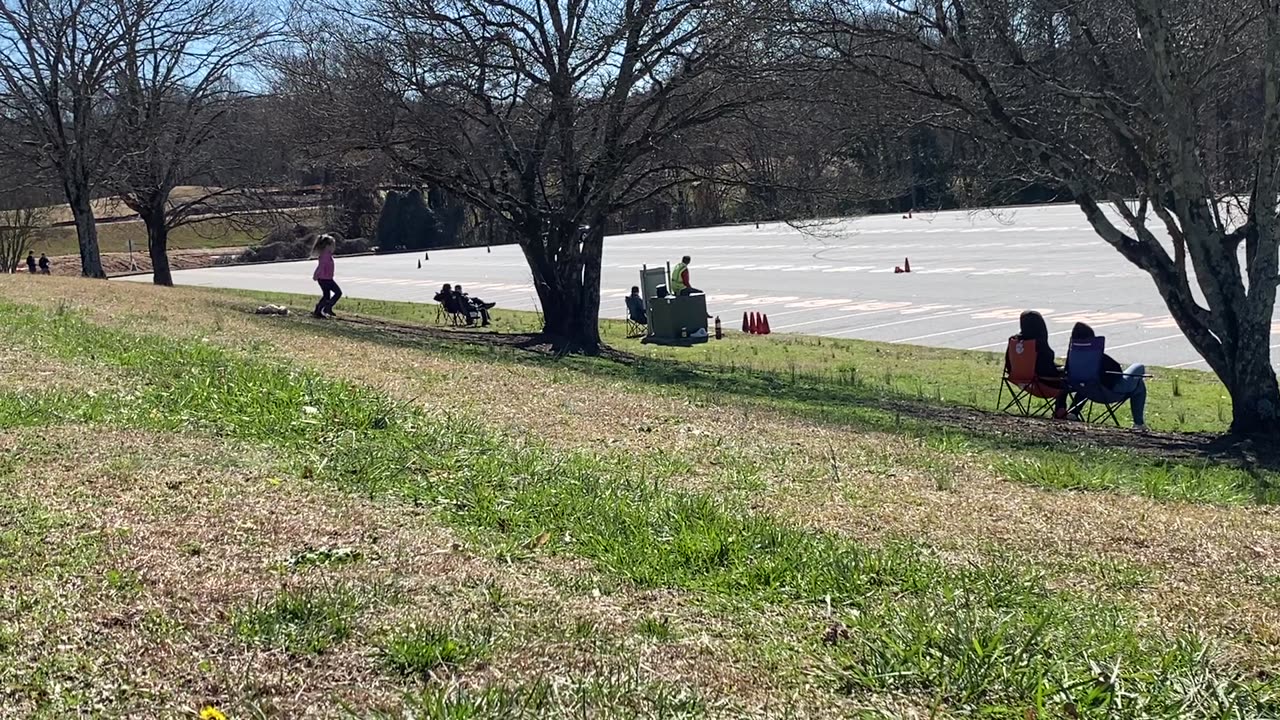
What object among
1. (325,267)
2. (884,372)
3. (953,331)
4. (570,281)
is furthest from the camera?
(953,331)

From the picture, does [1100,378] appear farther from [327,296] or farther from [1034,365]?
[327,296]

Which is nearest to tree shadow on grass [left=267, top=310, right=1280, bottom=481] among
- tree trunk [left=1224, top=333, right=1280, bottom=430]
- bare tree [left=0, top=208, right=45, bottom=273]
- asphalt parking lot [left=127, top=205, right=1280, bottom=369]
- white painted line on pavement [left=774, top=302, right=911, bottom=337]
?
tree trunk [left=1224, top=333, right=1280, bottom=430]

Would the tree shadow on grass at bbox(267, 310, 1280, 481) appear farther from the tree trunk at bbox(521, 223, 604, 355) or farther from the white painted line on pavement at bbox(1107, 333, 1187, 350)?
the white painted line on pavement at bbox(1107, 333, 1187, 350)

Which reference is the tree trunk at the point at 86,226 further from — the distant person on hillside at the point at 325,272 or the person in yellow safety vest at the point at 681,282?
the person in yellow safety vest at the point at 681,282

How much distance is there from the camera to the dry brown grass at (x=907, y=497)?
17.0 feet

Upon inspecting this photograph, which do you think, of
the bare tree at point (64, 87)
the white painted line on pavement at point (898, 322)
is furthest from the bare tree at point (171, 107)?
the white painted line on pavement at point (898, 322)

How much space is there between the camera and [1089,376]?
46.2ft

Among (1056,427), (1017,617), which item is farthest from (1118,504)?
(1056,427)

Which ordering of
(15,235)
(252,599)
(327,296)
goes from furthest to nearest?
(15,235) < (327,296) < (252,599)

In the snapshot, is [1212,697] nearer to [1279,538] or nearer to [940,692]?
[940,692]

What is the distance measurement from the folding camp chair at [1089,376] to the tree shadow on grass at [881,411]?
327 mm

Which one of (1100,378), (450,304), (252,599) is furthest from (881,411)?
(450,304)

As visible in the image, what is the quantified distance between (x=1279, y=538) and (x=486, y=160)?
1656cm

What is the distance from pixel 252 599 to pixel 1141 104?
11135mm
